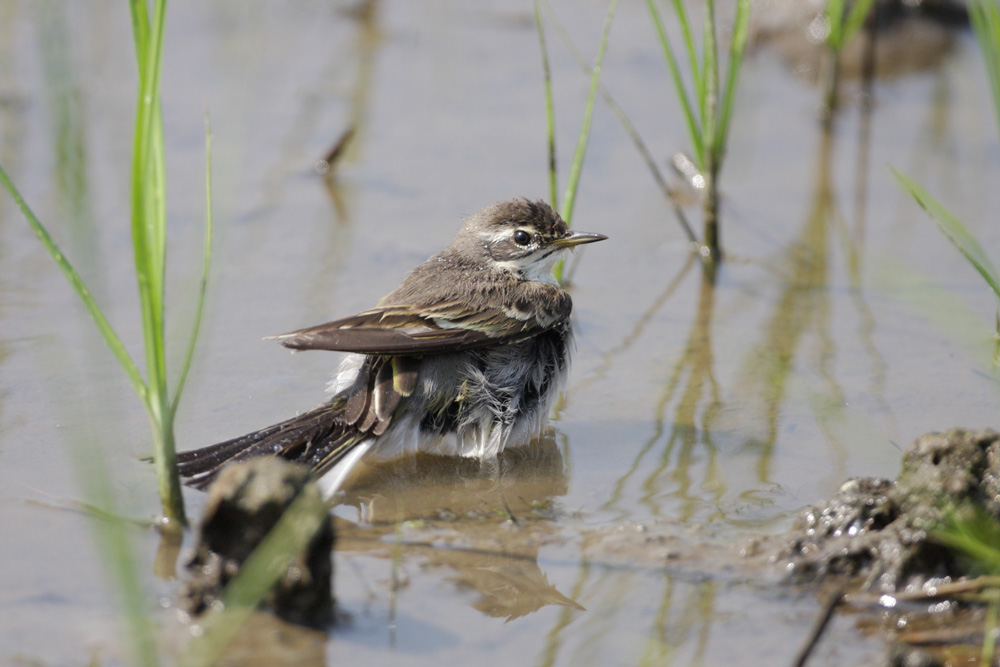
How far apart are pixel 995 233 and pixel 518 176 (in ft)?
12.4

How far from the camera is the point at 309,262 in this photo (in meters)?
7.68

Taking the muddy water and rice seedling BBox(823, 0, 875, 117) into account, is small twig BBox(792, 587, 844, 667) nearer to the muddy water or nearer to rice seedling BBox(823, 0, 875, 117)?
the muddy water

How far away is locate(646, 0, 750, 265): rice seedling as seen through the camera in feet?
22.7

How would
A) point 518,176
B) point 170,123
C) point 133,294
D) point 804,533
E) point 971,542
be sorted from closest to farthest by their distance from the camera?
1. point 971,542
2. point 804,533
3. point 133,294
4. point 518,176
5. point 170,123

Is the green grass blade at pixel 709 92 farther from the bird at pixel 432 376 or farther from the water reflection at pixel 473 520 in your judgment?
the water reflection at pixel 473 520

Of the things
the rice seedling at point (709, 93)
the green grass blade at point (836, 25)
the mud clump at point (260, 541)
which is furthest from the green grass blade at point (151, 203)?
the green grass blade at point (836, 25)

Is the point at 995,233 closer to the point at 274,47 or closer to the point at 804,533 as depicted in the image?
the point at 804,533

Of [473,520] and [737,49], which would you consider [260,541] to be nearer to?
[473,520]

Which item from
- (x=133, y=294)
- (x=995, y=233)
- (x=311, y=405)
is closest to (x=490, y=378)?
(x=311, y=405)

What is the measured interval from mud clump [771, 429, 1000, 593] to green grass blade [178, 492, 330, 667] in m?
2.02

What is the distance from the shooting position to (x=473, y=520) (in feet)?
16.5

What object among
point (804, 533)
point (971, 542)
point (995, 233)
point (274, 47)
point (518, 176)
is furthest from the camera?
point (274, 47)

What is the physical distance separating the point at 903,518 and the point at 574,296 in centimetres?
370

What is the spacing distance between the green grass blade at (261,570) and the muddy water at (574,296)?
0.30 m
